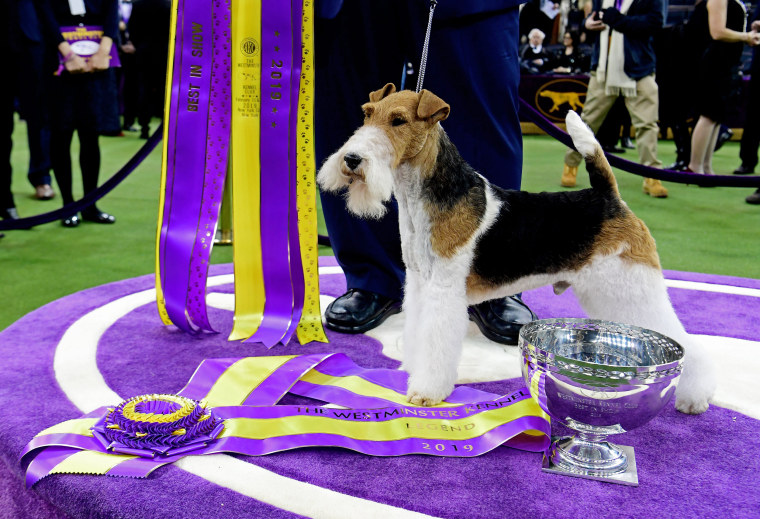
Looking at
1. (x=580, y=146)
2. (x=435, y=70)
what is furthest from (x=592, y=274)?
(x=435, y=70)

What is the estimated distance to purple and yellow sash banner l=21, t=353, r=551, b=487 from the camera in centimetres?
167

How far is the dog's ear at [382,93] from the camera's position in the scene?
1.92 metres

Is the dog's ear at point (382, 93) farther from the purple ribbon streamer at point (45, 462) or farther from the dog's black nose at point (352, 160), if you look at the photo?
the purple ribbon streamer at point (45, 462)

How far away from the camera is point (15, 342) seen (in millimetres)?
2477

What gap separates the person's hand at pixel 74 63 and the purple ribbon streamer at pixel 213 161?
215 centimetres

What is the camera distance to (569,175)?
6285mm

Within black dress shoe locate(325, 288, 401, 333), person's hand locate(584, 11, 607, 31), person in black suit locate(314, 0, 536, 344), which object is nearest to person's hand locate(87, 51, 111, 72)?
person in black suit locate(314, 0, 536, 344)

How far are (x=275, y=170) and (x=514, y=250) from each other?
1.03m

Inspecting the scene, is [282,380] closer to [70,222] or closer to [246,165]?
[246,165]

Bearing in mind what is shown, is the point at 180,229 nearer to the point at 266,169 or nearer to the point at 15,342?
the point at 266,169

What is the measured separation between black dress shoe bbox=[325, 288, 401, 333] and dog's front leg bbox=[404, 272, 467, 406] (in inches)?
27.5

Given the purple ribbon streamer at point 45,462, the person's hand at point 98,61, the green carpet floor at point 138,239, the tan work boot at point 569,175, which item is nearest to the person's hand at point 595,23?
the green carpet floor at point 138,239

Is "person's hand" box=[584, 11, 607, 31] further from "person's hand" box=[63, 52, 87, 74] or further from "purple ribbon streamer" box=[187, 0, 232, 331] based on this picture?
"purple ribbon streamer" box=[187, 0, 232, 331]

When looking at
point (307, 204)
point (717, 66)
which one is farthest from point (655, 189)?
point (307, 204)
